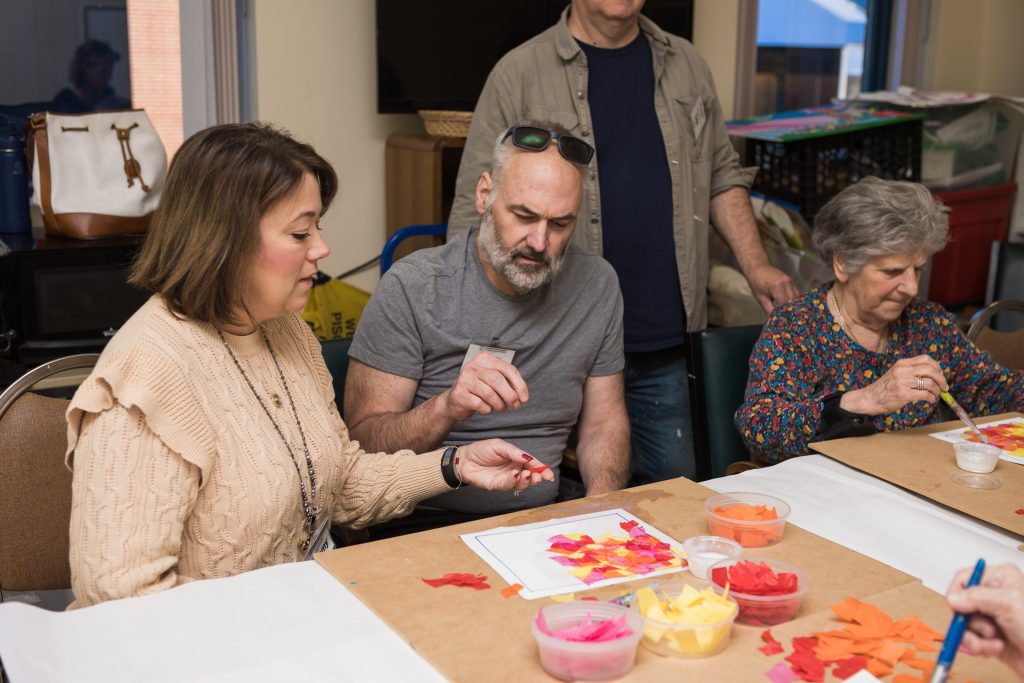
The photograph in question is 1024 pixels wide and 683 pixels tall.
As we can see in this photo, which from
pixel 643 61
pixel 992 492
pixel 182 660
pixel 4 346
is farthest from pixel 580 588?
pixel 4 346

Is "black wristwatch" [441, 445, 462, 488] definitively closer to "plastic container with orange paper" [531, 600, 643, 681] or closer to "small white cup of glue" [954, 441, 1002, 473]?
"plastic container with orange paper" [531, 600, 643, 681]

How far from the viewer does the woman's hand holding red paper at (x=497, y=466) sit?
172cm

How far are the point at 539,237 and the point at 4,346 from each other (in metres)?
1.59

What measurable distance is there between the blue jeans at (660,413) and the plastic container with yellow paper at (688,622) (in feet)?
4.77

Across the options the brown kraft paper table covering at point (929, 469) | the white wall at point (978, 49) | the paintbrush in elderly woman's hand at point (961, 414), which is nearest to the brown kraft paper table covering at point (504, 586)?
the brown kraft paper table covering at point (929, 469)

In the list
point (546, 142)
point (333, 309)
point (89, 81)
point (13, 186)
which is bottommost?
point (333, 309)

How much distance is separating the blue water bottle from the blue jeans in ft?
5.80

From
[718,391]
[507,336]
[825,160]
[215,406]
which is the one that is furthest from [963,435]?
[825,160]

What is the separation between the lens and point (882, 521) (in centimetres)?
167

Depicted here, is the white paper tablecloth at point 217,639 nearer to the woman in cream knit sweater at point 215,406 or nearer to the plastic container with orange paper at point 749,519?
the woman in cream knit sweater at point 215,406

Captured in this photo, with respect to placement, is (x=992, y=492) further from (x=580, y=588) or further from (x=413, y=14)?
(x=413, y=14)

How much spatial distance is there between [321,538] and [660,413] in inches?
48.1

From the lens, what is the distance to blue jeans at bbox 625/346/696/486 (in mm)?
2717

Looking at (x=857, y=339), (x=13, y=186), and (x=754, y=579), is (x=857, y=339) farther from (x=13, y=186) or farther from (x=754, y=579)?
(x=13, y=186)
